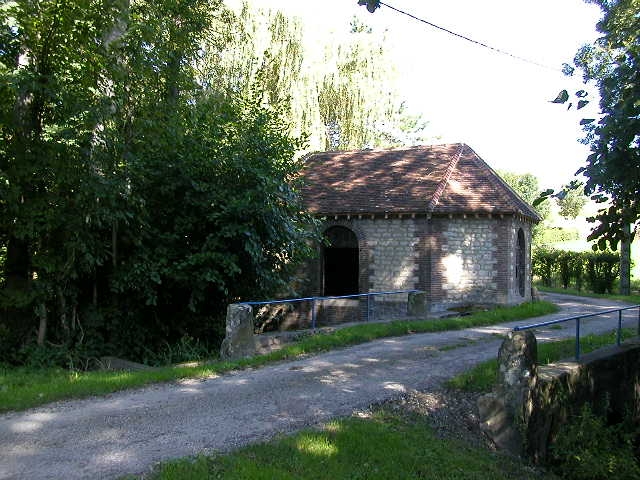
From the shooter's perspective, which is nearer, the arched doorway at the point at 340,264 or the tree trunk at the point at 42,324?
the tree trunk at the point at 42,324

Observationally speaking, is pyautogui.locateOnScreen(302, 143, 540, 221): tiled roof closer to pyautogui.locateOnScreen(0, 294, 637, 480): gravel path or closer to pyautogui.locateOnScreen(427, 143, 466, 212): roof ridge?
pyautogui.locateOnScreen(427, 143, 466, 212): roof ridge

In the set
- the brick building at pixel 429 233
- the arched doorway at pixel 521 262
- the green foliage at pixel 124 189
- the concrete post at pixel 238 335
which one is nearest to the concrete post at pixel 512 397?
the concrete post at pixel 238 335

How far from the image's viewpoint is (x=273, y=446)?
16.2ft

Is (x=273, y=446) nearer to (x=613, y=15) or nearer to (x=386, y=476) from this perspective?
(x=386, y=476)

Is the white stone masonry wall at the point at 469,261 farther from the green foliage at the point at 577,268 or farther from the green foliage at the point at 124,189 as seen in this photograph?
the green foliage at the point at 577,268

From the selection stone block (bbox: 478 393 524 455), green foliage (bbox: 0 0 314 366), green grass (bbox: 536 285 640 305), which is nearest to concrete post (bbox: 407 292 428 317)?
green foliage (bbox: 0 0 314 366)

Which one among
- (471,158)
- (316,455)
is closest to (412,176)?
(471,158)

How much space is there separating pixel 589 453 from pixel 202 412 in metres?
4.83

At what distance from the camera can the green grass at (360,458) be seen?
4.44 m

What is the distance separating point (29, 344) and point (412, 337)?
7606 millimetres

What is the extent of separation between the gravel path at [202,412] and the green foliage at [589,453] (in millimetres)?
1727

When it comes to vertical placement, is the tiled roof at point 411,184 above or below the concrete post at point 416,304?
above

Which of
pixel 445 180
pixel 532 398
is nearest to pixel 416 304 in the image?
pixel 445 180

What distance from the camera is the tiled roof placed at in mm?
16812
